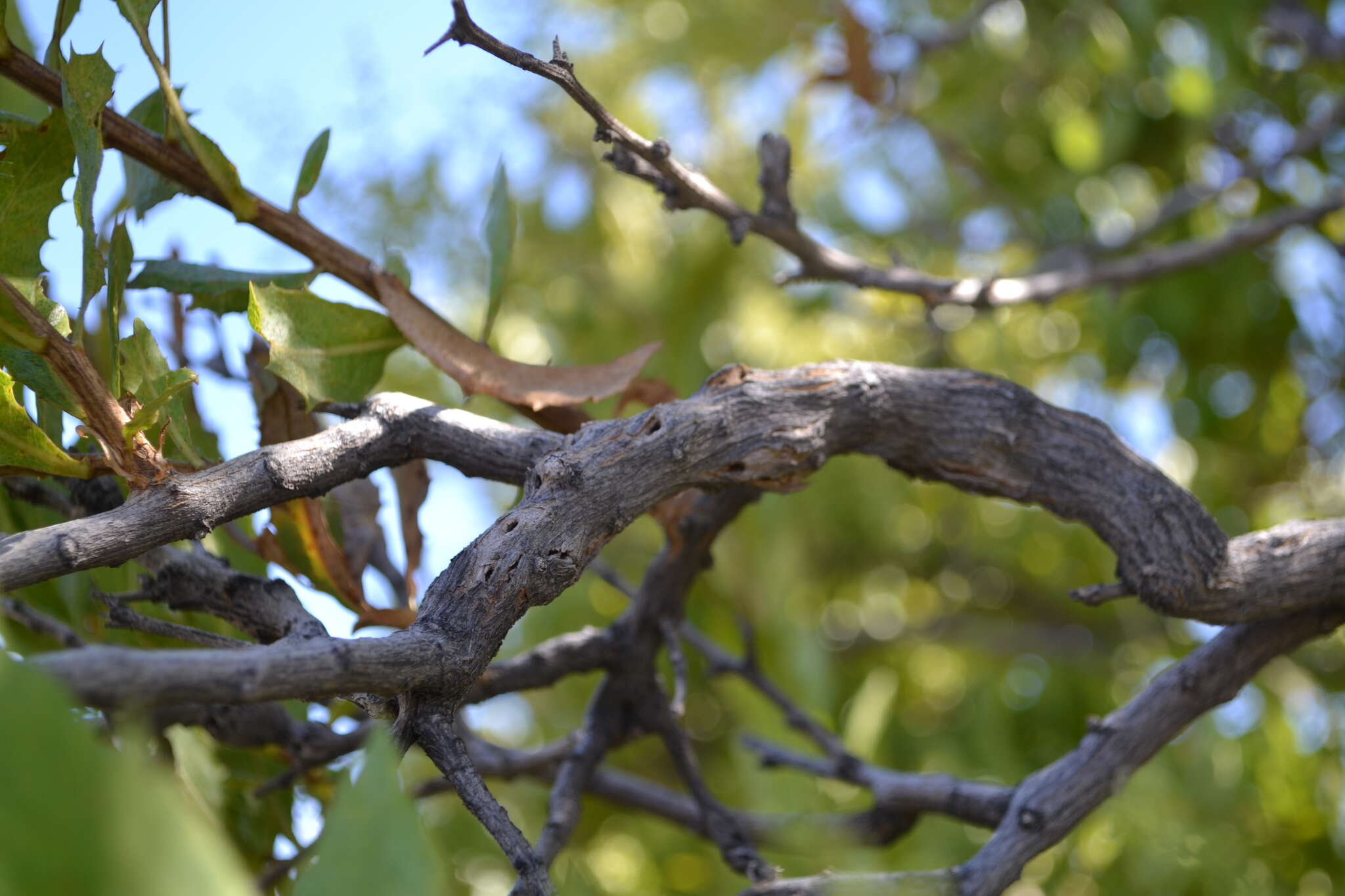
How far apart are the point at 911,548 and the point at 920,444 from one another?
97 cm

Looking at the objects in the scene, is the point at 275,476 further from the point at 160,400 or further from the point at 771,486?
the point at 771,486

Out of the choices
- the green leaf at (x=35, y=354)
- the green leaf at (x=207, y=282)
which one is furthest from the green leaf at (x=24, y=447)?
the green leaf at (x=207, y=282)

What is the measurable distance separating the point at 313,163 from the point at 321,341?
0.08 meters

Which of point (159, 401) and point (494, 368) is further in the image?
point (494, 368)

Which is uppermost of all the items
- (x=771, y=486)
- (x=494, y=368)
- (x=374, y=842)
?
(x=494, y=368)

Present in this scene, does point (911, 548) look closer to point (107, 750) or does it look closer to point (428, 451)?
point (428, 451)

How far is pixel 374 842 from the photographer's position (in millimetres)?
176

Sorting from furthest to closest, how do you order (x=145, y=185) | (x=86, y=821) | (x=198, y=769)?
(x=198, y=769), (x=145, y=185), (x=86, y=821)

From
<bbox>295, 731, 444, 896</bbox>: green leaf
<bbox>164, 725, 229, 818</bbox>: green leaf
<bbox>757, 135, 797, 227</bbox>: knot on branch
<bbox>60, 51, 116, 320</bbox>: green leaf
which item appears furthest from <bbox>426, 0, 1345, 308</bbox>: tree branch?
<bbox>164, 725, 229, 818</bbox>: green leaf

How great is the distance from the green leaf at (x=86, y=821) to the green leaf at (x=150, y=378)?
18 centimetres

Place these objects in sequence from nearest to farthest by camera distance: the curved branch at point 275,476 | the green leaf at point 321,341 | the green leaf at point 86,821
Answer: the green leaf at point 86,821
the curved branch at point 275,476
the green leaf at point 321,341

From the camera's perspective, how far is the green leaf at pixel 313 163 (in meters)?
0.43

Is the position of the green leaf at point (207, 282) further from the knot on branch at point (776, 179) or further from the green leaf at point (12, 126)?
the knot on branch at point (776, 179)

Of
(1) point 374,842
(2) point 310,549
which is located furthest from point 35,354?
(1) point 374,842
